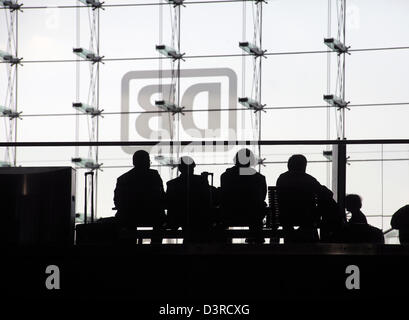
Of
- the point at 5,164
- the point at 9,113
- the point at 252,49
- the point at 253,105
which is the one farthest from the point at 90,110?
the point at 5,164

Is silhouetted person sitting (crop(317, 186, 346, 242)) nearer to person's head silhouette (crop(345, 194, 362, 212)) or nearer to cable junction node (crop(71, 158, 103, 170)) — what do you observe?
person's head silhouette (crop(345, 194, 362, 212))

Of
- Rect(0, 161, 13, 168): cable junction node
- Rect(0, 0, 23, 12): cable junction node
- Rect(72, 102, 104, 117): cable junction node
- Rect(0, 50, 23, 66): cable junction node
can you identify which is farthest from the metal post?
Rect(0, 0, 23, 12): cable junction node

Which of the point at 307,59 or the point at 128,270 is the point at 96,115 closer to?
the point at 307,59

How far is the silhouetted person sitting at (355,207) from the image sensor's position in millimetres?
6316

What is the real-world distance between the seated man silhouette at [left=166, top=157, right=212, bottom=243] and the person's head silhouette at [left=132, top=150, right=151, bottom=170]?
187 millimetres

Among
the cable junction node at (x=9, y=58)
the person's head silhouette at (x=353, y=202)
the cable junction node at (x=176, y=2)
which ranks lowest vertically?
the person's head silhouette at (x=353, y=202)

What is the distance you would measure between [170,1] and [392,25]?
350 cm

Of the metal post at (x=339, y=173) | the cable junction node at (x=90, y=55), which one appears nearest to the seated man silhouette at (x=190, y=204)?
the metal post at (x=339, y=173)

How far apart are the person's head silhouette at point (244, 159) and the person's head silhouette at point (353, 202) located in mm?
586

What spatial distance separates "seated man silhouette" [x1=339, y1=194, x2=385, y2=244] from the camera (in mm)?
6301

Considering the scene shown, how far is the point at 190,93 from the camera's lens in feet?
57.5

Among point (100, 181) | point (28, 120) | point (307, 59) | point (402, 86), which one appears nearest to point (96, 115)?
point (28, 120)

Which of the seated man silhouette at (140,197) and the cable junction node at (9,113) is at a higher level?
the cable junction node at (9,113)

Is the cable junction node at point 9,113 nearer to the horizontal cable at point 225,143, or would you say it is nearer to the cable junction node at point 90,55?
the cable junction node at point 90,55
